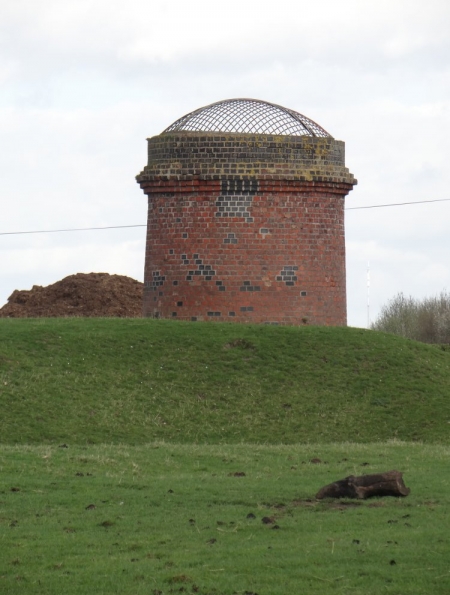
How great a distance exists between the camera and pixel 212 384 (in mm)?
28234

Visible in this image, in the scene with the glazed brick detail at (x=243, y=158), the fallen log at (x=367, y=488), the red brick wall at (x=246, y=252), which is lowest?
the fallen log at (x=367, y=488)

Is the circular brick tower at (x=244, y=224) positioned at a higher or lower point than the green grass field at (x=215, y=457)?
higher

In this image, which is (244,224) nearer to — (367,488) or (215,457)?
(215,457)

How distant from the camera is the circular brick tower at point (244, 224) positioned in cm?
3403

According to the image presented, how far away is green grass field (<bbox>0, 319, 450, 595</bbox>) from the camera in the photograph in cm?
1231

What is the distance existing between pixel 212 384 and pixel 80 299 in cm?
2327

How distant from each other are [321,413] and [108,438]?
18.1ft

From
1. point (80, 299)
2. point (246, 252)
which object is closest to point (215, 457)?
point (246, 252)

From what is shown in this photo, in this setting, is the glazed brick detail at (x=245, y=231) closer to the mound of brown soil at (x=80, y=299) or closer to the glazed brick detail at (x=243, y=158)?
the glazed brick detail at (x=243, y=158)

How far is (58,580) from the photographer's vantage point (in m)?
12.0

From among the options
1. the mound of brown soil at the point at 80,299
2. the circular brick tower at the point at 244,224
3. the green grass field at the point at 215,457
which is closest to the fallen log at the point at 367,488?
the green grass field at the point at 215,457

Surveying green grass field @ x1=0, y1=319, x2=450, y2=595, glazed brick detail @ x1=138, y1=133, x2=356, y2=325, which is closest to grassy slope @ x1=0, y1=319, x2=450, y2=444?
green grass field @ x1=0, y1=319, x2=450, y2=595

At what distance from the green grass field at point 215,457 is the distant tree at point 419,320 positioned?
30.9 m

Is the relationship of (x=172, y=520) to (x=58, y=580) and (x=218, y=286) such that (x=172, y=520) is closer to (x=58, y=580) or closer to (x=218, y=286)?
(x=58, y=580)
